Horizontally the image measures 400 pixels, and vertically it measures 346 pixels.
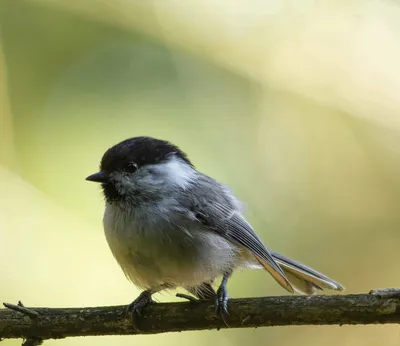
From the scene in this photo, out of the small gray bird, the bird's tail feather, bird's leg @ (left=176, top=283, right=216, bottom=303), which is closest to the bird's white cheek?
the small gray bird

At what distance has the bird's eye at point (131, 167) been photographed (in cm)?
217

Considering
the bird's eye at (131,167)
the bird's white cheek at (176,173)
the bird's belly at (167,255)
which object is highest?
the bird's white cheek at (176,173)

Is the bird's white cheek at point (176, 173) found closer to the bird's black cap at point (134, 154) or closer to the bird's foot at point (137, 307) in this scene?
the bird's black cap at point (134, 154)

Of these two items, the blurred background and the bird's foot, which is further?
the blurred background

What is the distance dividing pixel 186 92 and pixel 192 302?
6.58ft

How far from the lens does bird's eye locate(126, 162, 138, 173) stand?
2.17m

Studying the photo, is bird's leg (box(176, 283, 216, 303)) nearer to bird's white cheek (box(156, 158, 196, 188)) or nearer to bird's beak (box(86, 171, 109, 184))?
bird's white cheek (box(156, 158, 196, 188))

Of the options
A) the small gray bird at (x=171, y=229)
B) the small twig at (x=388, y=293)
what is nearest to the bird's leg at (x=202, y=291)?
the small gray bird at (x=171, y=229)

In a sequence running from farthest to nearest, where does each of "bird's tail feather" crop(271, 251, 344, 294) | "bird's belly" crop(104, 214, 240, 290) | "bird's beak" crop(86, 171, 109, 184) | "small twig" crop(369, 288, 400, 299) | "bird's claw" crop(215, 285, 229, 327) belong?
1. "bird's tail feather" crop(271, 251, 344, 294)
2. "bird's beak" crop(86, 171, 109, 184)
3. "bird's belly" crop(104, 214, 240, 290)
4. "bird's claw" crop(215, 285, 229, 327)
5. "small twig" crop(369, 288, 400, 299)

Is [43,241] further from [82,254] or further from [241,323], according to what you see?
[241,323]

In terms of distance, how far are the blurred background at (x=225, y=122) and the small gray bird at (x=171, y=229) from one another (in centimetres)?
94

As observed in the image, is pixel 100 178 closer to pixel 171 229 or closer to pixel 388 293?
pixel 171 229

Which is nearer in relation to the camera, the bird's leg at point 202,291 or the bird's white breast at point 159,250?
the bird's white breast at point 159,250

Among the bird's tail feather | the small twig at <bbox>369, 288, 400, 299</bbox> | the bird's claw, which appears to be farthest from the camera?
the bird's tail feather
